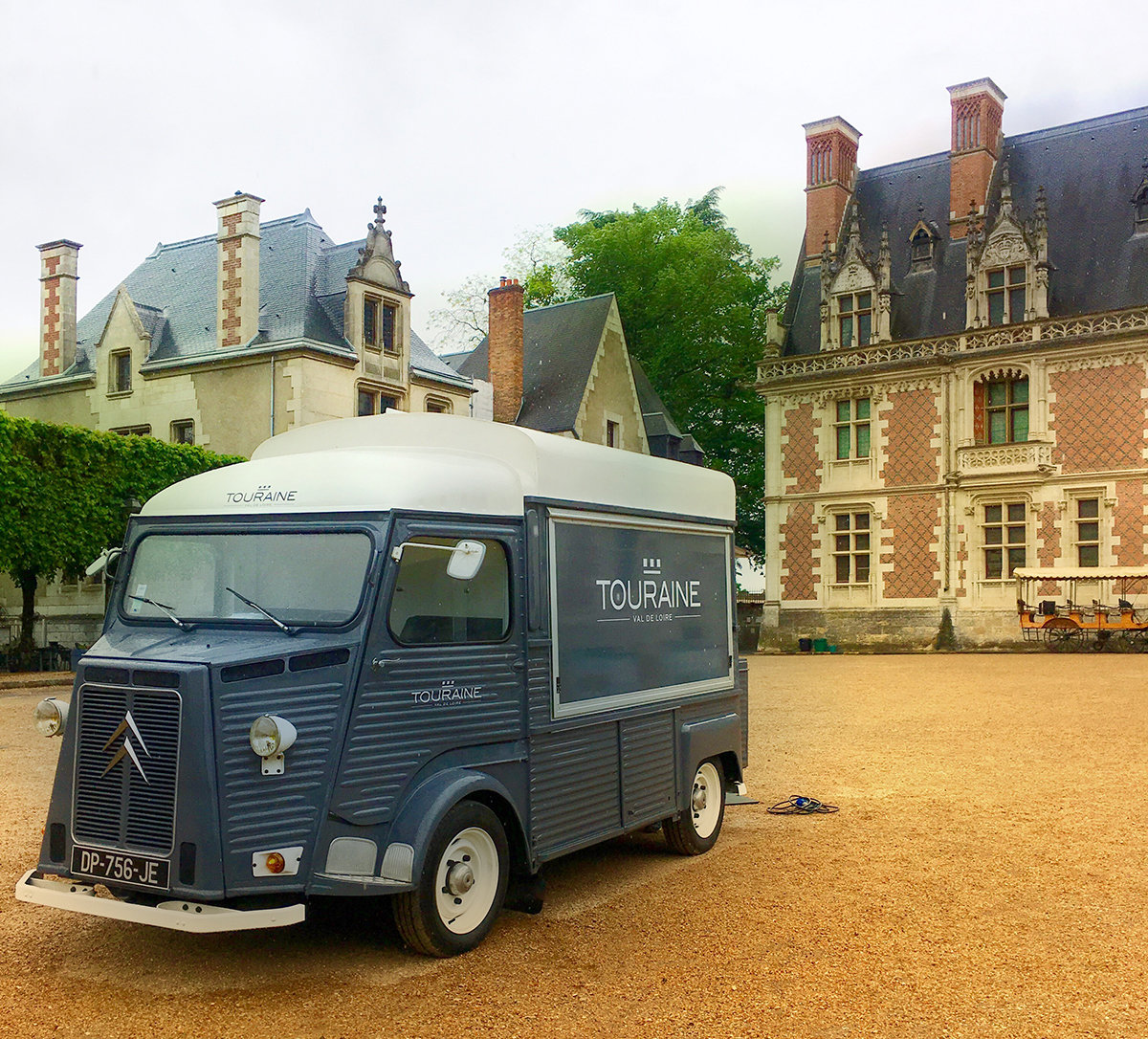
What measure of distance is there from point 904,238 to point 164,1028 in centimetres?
3657

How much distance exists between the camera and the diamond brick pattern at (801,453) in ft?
121

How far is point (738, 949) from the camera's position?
20.3ft

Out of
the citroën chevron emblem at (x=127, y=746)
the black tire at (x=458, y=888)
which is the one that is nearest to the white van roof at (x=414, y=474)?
the citroën chevron emblem at (x=127, y=746)

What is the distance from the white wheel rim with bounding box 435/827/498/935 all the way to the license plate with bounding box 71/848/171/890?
1286 mm

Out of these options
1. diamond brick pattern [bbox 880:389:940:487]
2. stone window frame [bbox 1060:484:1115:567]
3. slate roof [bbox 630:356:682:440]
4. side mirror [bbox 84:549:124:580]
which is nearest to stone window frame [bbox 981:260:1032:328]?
diamond brick pattern [bbox 880:389:940:487]

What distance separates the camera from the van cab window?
6.00 meters

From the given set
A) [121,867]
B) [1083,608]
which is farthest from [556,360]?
[121,867]

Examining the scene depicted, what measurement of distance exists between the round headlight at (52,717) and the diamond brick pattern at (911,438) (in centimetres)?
3150

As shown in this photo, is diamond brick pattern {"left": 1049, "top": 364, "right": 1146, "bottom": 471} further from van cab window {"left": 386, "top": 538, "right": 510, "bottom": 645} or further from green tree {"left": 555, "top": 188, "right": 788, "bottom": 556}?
van cab window {"left": 386, "top": 538, "right": 510, "bottom": 645}

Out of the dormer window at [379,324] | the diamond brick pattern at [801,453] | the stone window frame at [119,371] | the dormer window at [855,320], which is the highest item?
the dormer window at [855,320]

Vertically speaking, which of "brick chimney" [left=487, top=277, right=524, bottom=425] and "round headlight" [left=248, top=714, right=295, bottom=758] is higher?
"brick chimney" [left=487, top=277, right=524, bottom=425]

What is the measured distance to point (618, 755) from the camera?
24.4 ft

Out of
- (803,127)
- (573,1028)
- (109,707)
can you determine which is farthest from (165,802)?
(803,127)

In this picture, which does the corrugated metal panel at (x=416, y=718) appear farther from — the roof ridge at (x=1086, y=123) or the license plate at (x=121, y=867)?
the roof ridge at (x=1086, y=123)
